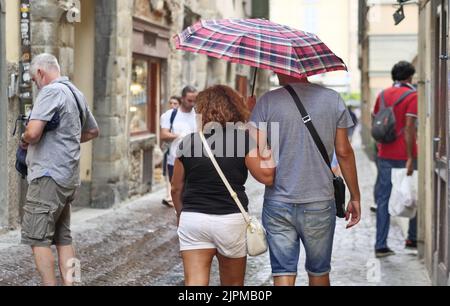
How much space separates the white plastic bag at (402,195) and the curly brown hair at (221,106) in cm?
410

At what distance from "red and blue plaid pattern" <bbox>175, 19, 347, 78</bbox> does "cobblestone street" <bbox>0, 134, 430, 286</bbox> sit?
8.85 feet

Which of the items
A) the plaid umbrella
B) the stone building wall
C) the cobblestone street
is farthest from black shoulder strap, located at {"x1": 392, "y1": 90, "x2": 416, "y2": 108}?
the stone building wall

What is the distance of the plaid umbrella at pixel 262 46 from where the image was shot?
475 cm

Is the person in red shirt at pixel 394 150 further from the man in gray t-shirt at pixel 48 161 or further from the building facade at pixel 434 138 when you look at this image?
the man in gray t-shirt at pixel 48 161

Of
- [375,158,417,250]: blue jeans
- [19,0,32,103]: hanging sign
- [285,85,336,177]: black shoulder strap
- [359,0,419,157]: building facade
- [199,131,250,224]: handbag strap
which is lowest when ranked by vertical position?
[375,158,417,250]: blue jeans

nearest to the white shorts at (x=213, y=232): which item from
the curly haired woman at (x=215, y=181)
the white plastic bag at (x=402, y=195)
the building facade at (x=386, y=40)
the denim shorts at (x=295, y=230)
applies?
the curly haired woman at (x=215, y=181)

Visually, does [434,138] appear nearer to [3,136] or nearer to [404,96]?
[404,96]

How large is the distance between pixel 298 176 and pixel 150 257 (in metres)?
3.98

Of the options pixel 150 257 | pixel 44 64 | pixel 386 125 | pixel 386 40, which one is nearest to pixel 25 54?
pixel 150 257

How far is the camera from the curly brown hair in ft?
15.2

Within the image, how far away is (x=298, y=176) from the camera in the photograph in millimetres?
4730

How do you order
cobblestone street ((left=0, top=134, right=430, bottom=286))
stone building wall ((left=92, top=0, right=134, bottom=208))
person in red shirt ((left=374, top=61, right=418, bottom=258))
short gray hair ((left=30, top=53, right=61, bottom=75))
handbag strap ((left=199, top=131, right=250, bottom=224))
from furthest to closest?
stone building wall ((left=92, top=0, right=134, bottom=208)), person in red shirt ((left=374, top=61, right=418, bottom=258)), cobblestone street ((left=0, top=134, right=430, bottom=286)), short gray hair ((left=30, top=53, right=61, bottom=75)), handbag strap ((left=199, top=131, right=250, bottom=224))

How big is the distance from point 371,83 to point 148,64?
1409 cm

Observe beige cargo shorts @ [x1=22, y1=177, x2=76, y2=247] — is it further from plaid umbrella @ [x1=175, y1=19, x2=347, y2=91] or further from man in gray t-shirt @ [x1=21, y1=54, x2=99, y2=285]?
plaid umbrella @ [x1=175, y1=19, x2=347, y2=91]
